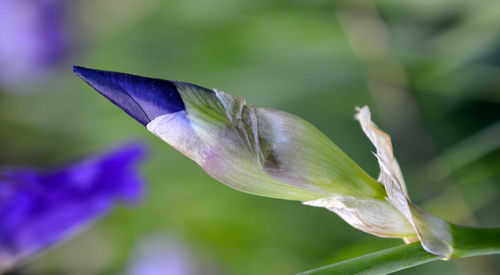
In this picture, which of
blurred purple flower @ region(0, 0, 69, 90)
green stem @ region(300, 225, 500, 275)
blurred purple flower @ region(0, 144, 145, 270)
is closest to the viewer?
green stem @ region(300, 225, 500, 275)

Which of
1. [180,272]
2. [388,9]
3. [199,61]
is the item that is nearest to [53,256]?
[180,272]

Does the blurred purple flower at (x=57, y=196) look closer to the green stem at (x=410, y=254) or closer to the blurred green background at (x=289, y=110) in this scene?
the blurred green background at (x=289, y=110)

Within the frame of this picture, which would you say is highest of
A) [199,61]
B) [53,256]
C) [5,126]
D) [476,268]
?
[5,126]

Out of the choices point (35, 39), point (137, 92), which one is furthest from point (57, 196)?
point (35, 39)

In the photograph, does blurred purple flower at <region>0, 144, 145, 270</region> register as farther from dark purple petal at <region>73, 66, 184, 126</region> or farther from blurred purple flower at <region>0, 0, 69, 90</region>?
blurred purple flower at <region>0, 0, 69, 90</region>

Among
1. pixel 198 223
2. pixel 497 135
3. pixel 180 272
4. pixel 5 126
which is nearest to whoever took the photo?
pixel 497 135

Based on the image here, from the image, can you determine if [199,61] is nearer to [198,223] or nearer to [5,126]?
[198,223]

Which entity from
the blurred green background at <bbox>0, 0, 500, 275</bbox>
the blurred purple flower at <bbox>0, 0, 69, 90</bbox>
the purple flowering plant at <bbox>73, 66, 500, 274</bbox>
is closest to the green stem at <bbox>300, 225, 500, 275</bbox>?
the purple flowering plant at <bbox>73, 66, 500, 274</bbox>

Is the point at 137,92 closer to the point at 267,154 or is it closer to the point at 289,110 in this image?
the point at 267,154
